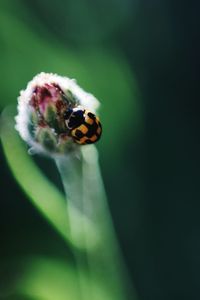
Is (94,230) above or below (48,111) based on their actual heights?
below

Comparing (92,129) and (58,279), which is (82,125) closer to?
(92,129)

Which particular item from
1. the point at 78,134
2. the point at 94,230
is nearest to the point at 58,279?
the point at 94,230

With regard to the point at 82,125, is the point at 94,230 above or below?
below

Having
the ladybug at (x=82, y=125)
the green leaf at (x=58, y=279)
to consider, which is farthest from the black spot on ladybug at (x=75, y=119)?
the green leaf at (x=58, y=279)

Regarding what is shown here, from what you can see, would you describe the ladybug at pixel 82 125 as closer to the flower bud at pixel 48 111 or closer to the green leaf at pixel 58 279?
the flower bud at pixel 48 111

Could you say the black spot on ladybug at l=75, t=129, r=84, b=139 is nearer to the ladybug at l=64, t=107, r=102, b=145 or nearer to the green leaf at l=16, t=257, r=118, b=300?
the ladybug at l=64, t=107, r=102, b=145

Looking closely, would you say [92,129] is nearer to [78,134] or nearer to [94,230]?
[78,134]

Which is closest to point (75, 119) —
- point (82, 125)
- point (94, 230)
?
point (82, 125)
